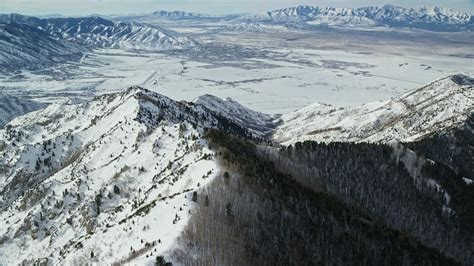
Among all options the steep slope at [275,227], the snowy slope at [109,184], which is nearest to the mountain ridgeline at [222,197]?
the steep slope at [275,227]

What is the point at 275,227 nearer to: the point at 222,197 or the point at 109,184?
the point at 222,197

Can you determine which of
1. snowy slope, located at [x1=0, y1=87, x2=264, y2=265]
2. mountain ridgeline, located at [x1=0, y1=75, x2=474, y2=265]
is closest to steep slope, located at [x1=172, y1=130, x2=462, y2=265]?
mountain ridgeline, located at [x1=0, y1=75, x2=474, y2=265]

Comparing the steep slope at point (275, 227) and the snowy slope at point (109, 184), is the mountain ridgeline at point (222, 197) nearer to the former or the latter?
the steep slope at point (275, 227)

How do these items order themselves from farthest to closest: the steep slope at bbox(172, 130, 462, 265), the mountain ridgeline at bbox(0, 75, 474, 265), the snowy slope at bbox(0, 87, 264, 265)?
1. the snowy slope at bbox(0, 87, 264, 265)
2. the mountain ridgeline at bbox(0, 75, 474, 265)
3. the steep slope at bbox(172, 130, 462, 265)

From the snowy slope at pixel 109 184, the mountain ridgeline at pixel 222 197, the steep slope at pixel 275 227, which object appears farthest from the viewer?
the snowy slope at pixel 109 184

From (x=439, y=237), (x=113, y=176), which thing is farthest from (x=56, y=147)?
(x=439, y=237)

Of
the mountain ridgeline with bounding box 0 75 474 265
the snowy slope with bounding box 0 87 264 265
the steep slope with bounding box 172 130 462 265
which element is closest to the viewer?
the steep slope with bounding box 172 130 462 265

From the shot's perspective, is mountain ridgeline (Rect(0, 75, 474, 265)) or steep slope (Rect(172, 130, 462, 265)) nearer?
steep slope (Rect(172, 130, 462, 265))

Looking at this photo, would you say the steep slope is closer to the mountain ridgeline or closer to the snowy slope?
the mountain ridgeline

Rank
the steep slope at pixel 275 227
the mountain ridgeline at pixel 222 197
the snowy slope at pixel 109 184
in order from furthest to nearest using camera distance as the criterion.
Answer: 1. the snowy slope at pixel 109 184
2. the mountain ridgeline at pixel 222 197
3. the steep slope at pixel 275 227

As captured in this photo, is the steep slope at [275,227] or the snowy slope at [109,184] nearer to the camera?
the steep slope at [275,227]
